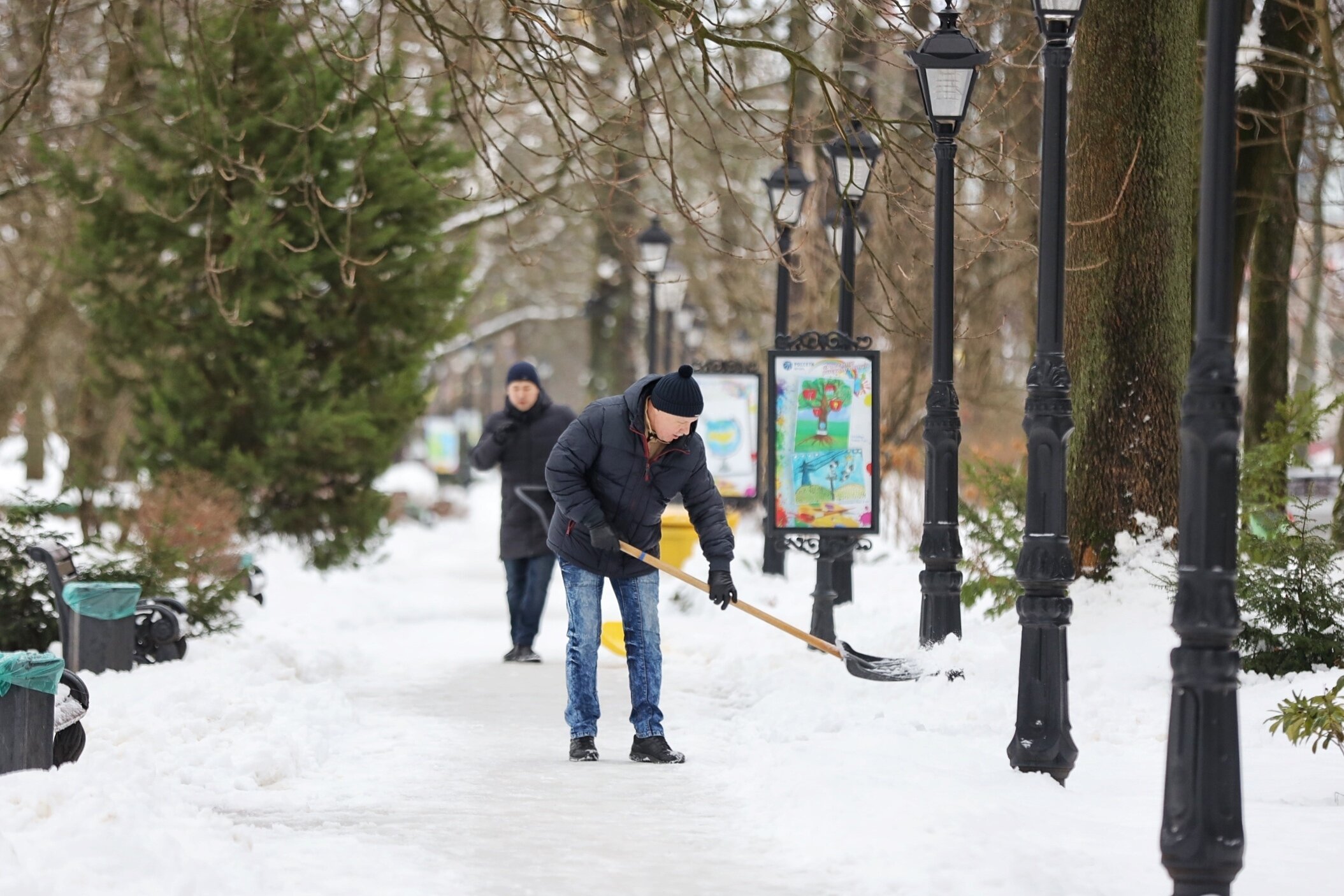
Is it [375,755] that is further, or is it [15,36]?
[15,36]

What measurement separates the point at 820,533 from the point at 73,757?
262 inches

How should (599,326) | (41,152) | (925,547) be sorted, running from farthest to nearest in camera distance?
(599,326) → (41,152) → (925,547)

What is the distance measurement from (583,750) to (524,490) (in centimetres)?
462

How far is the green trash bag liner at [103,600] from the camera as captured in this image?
1034 centimetres

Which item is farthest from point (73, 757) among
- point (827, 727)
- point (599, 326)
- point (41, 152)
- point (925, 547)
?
point (599, 326)

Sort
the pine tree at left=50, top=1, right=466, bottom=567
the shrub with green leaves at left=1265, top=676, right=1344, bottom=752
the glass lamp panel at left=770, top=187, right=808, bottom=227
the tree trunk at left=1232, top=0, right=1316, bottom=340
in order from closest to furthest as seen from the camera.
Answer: the shrub with green leaves at left=1265, top=676, right=1344, bottom=752
the glass lamp panel at left=770, top=187, right=808, bottom=227
the tree trunk at left=1232, top=0, right=1316, bottom=340
the pine tree at left=50, top=1, right=466, bottom=567

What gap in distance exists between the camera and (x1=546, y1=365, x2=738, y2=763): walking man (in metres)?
8.46

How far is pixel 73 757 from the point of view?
24.4 feet

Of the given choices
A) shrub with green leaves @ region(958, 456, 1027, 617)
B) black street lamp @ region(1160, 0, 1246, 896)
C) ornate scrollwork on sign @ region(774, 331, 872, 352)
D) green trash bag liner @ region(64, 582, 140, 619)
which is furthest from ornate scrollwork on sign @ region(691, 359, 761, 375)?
black street lamp @ region(1160, 0, 1246, 896)

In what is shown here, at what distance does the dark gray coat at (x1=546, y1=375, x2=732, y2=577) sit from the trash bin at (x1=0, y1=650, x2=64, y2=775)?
8.24 feet

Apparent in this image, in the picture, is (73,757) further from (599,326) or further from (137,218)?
(599,326)

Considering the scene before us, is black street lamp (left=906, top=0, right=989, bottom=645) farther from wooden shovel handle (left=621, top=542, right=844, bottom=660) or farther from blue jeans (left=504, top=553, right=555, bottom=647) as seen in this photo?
blue jeans (left=504, top=553, right=555, bottom=647)

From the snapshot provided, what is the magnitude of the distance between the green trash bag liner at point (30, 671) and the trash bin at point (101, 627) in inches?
141

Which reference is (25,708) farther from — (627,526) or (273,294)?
(273,294)
